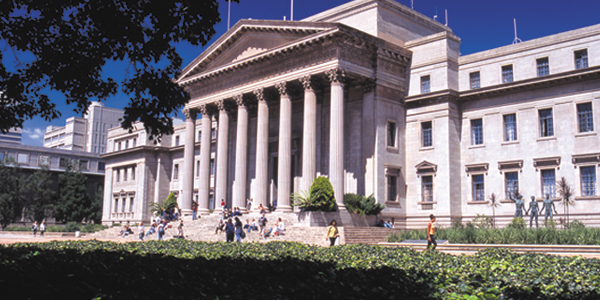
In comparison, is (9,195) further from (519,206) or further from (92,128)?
(519,206)

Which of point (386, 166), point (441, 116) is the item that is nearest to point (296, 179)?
point (386, 166)

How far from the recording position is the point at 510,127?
134ft

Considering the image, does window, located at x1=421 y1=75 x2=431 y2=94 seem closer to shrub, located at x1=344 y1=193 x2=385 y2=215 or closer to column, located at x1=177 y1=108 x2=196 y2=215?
shrub, located at x1=344 y1=193 x2=385 y2=215

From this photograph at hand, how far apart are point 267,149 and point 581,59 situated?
24.6m

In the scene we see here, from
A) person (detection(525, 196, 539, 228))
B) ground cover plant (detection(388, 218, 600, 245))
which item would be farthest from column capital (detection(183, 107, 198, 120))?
person (detection(525, 196, 539, 228))

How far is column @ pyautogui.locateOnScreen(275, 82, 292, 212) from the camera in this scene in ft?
136

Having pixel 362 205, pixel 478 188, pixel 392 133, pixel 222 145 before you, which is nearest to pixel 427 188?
pixel 478 188

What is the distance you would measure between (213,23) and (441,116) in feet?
105

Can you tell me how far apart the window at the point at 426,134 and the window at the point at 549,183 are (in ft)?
29.3

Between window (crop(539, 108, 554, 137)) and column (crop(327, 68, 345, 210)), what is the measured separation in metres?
14.6

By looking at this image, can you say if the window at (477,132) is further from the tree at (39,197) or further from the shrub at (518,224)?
the tree at (39,197)

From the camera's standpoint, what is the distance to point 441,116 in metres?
42.6

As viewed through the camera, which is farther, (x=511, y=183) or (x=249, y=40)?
(x=249, y=40)

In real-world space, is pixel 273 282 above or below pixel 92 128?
below
